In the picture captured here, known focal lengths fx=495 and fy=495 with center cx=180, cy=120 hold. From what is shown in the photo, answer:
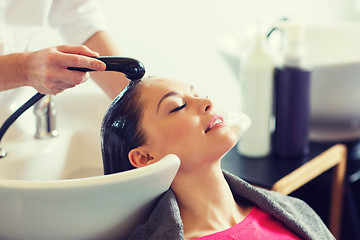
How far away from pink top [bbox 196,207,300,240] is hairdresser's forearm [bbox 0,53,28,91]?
1.38ft

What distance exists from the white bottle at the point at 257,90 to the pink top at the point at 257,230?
1.62 feet

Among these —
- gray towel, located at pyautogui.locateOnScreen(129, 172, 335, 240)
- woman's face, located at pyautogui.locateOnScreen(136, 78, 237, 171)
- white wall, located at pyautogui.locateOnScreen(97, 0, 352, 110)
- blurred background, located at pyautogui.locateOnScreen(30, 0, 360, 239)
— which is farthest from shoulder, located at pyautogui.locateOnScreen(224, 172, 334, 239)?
white wall, located at pyautogui.locateOnScreen(97, 0, 352, 110)

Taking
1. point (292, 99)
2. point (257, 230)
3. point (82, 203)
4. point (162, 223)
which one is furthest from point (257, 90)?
point (82, 203)

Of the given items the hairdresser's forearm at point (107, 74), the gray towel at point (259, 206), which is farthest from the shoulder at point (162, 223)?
the hairdresser's forearm at point (107, 74)

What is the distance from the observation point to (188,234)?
886 mm

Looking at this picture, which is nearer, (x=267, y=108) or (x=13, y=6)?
(x=13, y=6)

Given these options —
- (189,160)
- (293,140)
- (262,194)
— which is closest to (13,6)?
(189,160)

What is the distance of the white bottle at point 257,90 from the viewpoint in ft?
4.61

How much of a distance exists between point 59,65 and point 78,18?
1.45 feet

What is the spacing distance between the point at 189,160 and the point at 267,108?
1.98 ft

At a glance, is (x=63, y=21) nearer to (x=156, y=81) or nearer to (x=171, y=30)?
(x=156, y=81)

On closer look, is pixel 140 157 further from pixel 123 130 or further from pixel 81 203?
pixel 81 203

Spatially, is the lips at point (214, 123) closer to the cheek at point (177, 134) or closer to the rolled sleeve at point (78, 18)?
the cheek at point (177, 134)

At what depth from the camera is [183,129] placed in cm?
89
